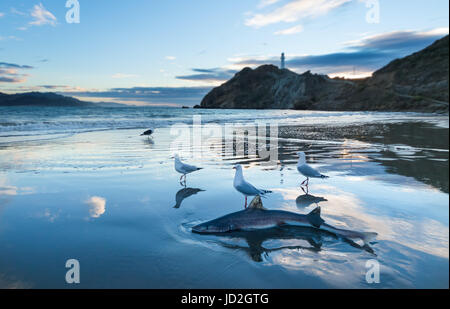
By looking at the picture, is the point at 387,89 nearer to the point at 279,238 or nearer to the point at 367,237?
the point at 367,237

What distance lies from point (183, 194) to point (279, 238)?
112 inches

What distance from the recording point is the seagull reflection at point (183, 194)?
5.85 metres

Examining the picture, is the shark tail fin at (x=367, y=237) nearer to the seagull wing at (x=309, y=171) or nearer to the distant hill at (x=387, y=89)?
the seagull wing at (x=309, y=171)

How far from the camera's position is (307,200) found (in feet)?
19.1

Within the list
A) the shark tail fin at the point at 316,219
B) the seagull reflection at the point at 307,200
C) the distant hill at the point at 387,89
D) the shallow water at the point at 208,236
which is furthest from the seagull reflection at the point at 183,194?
the distant hill at the point at 387,89

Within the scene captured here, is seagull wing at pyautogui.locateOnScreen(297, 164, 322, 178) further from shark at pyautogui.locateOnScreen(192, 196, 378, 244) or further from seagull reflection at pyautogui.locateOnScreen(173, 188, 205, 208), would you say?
seagull reflection at pyautogui.locateOnScreen(173, 188, 205, 208)

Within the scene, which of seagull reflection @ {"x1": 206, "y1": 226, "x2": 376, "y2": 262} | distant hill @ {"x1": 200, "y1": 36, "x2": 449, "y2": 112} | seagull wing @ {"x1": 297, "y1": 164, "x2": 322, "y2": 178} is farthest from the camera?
distant hill @ {"x1": 200, "y1": 36, "x2": 449, "y2": 112}

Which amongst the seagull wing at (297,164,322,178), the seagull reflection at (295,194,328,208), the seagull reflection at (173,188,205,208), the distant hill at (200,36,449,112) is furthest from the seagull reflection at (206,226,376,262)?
the distant hill at (200,36,449,112)

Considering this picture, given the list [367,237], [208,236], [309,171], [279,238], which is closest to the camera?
[367,237]

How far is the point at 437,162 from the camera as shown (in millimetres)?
8664

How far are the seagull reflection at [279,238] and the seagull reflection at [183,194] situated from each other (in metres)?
1.86

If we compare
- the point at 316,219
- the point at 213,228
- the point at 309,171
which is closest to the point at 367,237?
the point at 316,219

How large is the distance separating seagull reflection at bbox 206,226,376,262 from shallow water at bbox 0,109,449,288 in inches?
0.6

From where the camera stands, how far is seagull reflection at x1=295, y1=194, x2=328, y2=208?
559 centimetres
